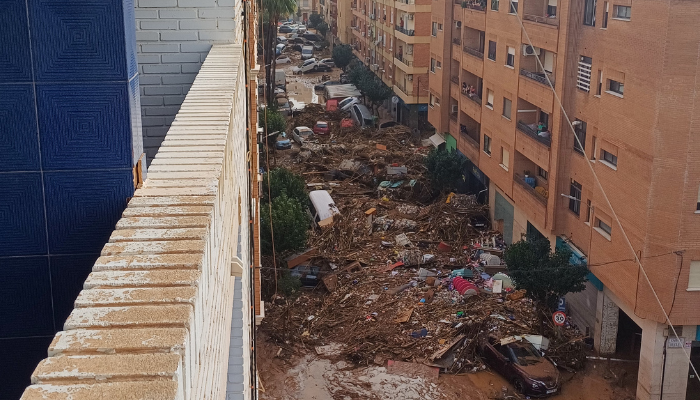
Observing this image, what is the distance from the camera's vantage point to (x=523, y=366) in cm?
1948

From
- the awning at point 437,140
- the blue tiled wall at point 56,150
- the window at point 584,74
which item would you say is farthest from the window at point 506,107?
the blue tiled wall at point 56,150

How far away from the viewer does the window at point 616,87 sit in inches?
776

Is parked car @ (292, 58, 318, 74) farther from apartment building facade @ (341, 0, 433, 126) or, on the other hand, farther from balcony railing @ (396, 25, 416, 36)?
balcony railing @ (396, 25, 416, 36)

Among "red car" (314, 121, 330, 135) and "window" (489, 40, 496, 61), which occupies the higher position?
"window" (489, 40, 496, 61)

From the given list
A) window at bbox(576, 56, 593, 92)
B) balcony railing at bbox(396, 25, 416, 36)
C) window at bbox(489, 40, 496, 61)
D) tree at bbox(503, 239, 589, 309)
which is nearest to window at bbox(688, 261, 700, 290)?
tree at bbox(503, 239, 589, 309)

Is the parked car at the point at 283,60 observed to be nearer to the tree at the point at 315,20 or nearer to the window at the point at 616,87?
the tree at the point at 315,20

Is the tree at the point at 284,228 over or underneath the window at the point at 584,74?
underneath

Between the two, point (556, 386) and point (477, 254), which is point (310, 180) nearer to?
point (477, 254)

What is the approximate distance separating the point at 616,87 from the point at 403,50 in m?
27.8

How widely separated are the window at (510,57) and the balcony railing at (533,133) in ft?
7.98

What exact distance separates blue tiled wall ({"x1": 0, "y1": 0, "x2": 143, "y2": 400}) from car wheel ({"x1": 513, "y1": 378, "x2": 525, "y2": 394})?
16180mm

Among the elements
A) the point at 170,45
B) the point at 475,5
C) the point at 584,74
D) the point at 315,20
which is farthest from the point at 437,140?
the point at 315,20

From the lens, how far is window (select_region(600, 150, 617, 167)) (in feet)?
66.8

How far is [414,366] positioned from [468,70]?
57.3 ft
